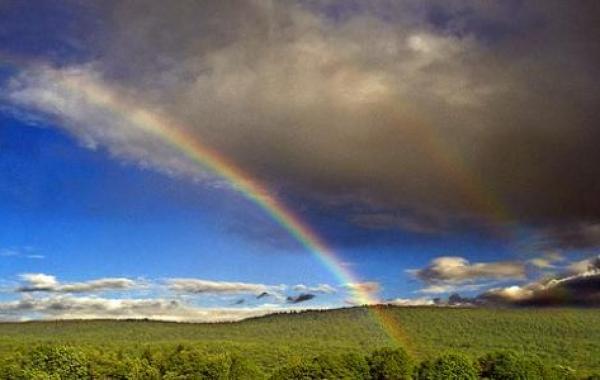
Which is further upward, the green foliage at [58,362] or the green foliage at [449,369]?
the green foliage at [58,362]

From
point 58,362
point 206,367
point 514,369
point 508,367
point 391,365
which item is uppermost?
point 58,362

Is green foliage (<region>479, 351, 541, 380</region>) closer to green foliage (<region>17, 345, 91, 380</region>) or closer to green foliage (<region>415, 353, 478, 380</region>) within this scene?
green foliage (<region>415, 353, 478, 380</region>)

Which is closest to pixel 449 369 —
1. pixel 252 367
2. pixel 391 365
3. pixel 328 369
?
pixel 391 365

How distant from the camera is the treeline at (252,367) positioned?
401 feet

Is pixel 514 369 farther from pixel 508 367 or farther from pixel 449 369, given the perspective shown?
pixel 449 369

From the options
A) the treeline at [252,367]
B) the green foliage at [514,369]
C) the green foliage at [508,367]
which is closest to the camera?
the green foliage at [514,369]

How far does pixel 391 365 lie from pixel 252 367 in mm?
24625

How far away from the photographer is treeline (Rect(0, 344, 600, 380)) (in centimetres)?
12231

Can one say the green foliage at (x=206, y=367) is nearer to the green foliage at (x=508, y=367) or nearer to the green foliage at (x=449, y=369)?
the green foliage at (x=449, y=369)

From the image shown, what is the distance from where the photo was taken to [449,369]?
392 feet

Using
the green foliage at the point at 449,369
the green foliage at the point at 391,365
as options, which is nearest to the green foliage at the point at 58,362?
the green foliage at the point at 391,365

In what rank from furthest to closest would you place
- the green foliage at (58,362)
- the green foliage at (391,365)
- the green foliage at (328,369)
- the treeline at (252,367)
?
the green foliage at (58,362) < the green foliage at (328,369) < the green foliage at (391,365) < the treeline at (252,367)

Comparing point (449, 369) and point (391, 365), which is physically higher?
point (391, 365)

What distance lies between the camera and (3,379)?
5236 inches
